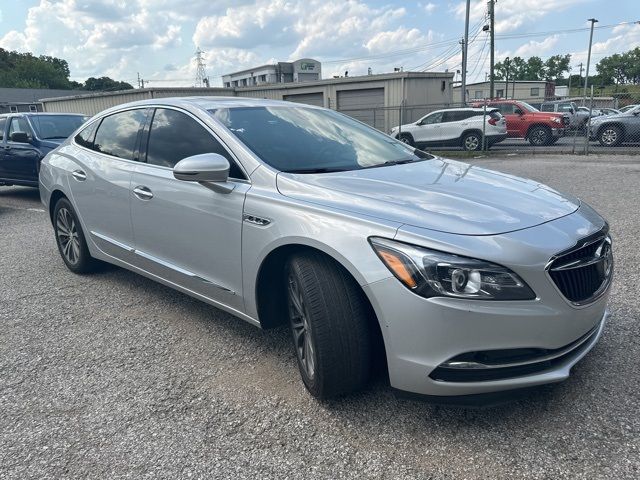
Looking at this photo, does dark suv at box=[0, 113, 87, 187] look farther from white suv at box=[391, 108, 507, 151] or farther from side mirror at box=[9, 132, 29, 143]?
white suv at box=[391, 108, 507, 151]

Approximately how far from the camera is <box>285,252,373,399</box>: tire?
7.71ft

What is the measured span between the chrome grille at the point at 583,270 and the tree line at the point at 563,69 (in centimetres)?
10568

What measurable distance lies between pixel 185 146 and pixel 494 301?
227cm

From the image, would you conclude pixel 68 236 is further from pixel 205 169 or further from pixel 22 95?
pixel 22 95

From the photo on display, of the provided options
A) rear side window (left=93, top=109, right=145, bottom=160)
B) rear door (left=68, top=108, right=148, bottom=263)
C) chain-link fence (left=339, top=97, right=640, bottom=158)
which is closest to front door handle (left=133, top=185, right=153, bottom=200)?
rear door (left=68, top=108, right=148, bottom=263)

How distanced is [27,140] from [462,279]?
9.42 metres

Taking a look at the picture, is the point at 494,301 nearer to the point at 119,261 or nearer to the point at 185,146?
the point at 185,146

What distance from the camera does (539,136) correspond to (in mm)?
17812

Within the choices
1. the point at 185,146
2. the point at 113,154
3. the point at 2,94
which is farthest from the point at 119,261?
the point at 2,94

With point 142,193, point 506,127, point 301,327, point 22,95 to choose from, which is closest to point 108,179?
point 142,193

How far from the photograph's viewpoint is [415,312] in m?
2.12

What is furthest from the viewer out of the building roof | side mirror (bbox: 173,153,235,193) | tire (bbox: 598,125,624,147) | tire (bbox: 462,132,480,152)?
the building roof

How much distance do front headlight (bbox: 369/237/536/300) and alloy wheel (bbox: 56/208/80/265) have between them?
3.65m

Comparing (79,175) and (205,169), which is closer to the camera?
(205,169)
